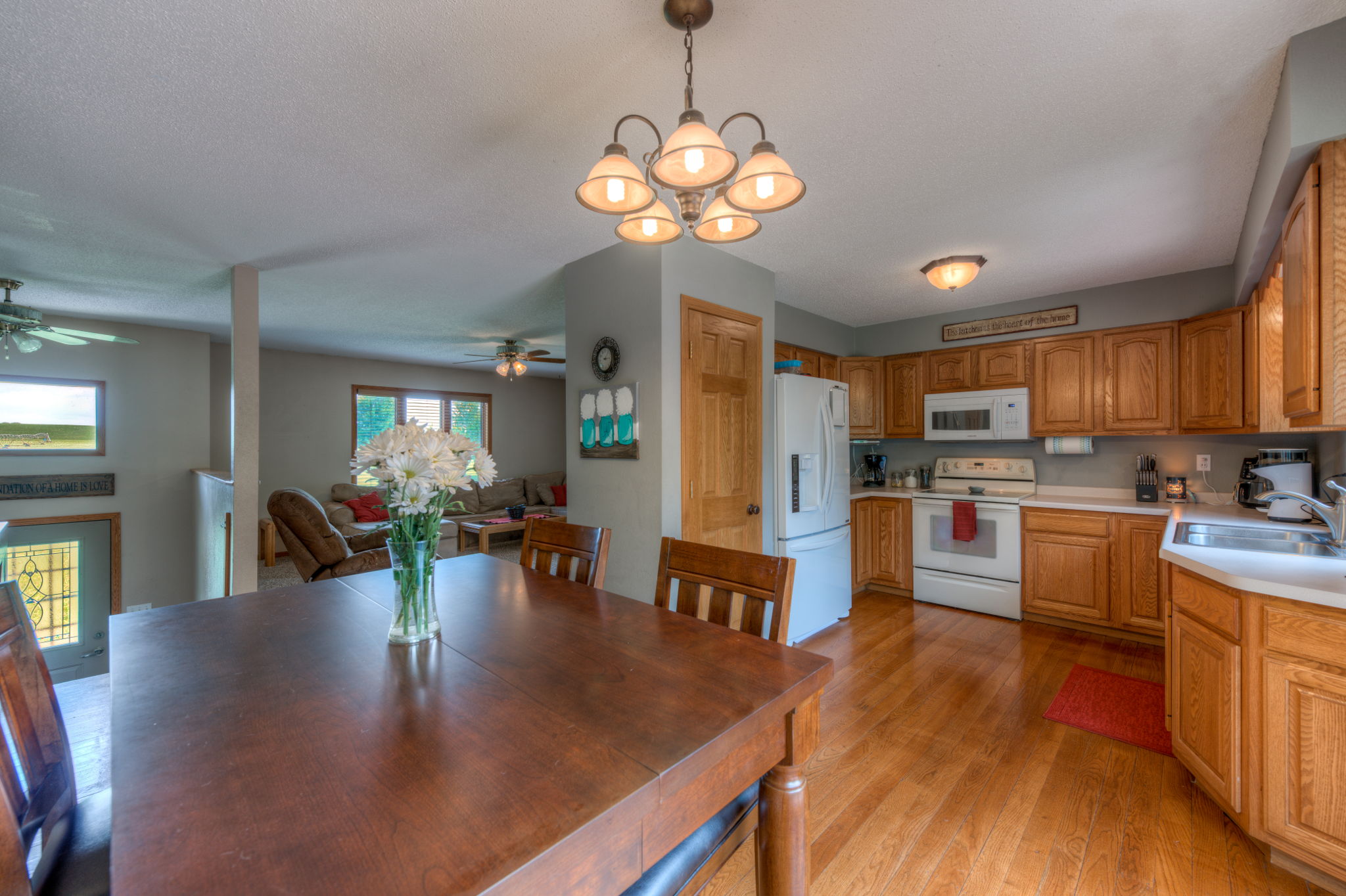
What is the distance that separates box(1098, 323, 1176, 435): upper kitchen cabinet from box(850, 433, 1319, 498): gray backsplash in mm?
247

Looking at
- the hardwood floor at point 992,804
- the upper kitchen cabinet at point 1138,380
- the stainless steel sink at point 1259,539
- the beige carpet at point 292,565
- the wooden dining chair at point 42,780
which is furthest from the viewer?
the beige carpet at point 292,565

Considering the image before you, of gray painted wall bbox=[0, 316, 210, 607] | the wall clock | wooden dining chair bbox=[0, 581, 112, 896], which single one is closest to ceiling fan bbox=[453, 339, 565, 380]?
the wall clock

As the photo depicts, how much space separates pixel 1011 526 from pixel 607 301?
10.8ft

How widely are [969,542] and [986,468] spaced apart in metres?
0.79

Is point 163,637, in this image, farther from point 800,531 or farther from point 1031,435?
point 1031,435

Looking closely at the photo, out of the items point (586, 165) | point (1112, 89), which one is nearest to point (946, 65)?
point (1112, 89)

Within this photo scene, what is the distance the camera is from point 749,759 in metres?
0.94

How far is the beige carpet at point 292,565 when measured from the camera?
16.1ft

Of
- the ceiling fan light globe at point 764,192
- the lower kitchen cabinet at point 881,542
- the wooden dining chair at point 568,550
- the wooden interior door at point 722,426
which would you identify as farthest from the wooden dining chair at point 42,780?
the lower kitchen cabinet at point 881,542

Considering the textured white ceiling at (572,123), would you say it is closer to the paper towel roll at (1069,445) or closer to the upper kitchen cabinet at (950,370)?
the upper kitchen cabinet at (950,370)

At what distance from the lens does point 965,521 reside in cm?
404

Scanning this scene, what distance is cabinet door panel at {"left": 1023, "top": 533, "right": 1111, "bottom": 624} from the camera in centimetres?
354

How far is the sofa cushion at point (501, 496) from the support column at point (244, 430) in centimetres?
335

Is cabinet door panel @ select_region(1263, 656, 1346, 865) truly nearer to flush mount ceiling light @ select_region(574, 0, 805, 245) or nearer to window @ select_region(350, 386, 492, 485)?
flush mount ceiling light @ select_region(574, 0, 805, 245)
